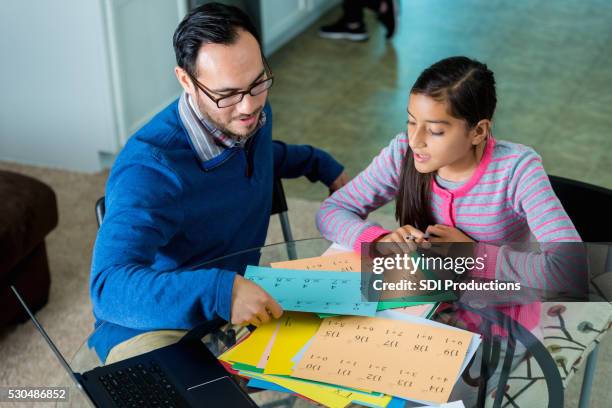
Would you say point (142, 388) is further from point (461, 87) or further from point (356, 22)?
point (356, 22)

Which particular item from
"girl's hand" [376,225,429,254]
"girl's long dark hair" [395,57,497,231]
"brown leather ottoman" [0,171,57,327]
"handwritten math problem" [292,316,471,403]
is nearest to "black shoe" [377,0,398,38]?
"brown leather ottoman" [0,171,57,327]

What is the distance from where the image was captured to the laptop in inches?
47.0

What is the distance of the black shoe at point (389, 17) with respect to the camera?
14.5 ft

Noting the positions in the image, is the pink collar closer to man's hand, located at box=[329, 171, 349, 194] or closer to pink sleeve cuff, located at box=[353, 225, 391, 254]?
pink sleeve cuff, located at box=[353, 225, 391, 254]

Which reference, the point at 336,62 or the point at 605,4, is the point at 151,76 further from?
the point at 605,4

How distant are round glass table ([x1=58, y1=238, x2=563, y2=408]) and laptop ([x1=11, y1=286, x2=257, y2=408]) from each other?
0.03m

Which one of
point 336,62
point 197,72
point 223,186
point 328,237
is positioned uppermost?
point 197,72

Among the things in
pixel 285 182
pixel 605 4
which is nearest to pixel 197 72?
pixel 285 182

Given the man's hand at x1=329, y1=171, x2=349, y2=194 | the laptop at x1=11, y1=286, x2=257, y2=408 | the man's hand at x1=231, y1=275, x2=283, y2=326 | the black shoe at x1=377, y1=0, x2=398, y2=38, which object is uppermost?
the man's hand at x1=231, y1=275, x2=283, y2=326

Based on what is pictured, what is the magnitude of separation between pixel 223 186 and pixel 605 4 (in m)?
4.02

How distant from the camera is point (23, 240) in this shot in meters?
2.38

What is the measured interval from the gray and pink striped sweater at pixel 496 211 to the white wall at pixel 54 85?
5.29 feet

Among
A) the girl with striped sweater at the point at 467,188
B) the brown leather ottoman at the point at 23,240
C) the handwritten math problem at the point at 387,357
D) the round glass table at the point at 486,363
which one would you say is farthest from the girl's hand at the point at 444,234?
the brown leather ottoman at the point at 23,240

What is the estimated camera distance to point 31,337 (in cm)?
244
